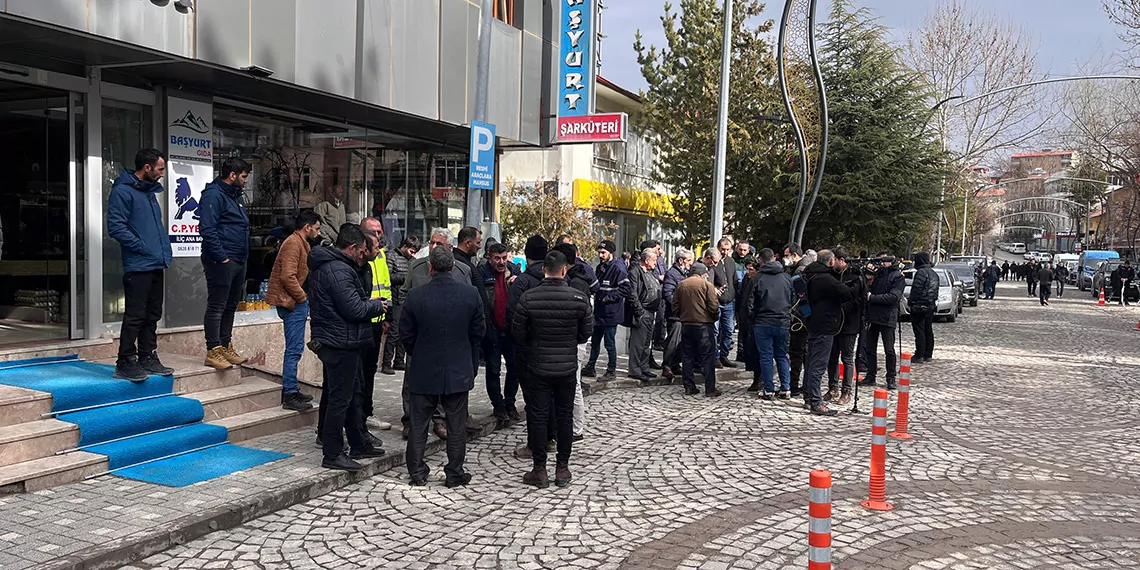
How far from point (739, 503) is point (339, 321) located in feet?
11.5

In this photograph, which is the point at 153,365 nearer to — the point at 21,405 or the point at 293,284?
the point at 21,405

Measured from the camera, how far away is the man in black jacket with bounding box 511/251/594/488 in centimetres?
714

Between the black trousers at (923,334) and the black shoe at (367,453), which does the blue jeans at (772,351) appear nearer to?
the black trousers at (923,334)

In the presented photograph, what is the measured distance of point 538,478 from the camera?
7176 millimetres

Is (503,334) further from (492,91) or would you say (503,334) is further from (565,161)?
(565,161)

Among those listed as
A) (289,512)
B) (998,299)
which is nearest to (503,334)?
(289,512)

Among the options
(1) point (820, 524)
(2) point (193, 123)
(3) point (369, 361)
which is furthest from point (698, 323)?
(1) point (820, 524)

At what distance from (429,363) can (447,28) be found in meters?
7.38

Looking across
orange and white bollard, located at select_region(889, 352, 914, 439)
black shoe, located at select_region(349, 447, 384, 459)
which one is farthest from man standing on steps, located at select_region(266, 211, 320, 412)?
orange and white bollard, located at select_region(889, 352, 914, 439)

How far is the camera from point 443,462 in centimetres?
797

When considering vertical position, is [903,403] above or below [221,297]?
below

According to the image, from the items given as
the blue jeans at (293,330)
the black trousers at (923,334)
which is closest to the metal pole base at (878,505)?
Answer: the blue jeans at (293,330)

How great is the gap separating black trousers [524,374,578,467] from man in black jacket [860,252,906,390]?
7100mm

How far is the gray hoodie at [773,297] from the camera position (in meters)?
11.1
